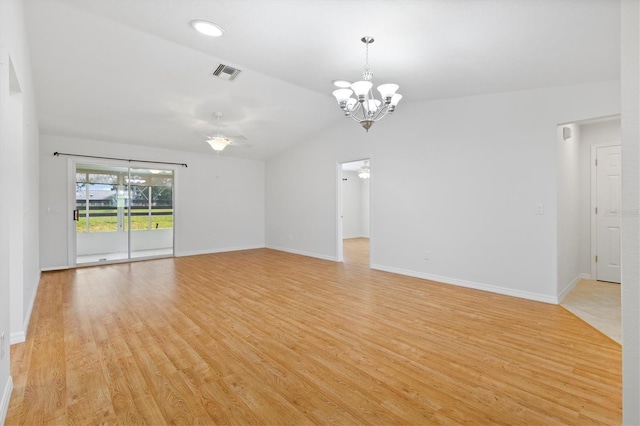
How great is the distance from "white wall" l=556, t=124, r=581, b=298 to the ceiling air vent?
4.29m

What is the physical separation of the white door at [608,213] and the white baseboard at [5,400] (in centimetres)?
706

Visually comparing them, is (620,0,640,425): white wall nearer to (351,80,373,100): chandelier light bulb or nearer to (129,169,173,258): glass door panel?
(351,80,373,100): chandelier light bulb

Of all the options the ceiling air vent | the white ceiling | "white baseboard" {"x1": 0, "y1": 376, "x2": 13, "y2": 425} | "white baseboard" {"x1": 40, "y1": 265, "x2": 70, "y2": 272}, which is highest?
the ceiling air vent

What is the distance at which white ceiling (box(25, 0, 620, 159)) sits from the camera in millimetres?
2523

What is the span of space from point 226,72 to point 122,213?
14.5 feet

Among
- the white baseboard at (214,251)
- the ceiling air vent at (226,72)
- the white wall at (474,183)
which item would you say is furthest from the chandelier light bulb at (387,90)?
the white baseboard at (214,251)

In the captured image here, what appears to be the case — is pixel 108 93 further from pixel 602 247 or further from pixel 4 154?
pixel 602 247

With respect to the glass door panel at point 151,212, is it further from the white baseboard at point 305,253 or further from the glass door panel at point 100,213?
the white baseboard at point 305,253

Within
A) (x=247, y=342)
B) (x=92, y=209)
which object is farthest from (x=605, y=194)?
(x=92, y=209)

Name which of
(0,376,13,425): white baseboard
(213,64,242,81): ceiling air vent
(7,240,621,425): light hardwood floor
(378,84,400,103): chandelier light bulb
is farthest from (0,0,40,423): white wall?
(378,84,400,103): chandelier light bulb

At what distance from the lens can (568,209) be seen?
423 centimetres

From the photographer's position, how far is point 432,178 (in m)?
4.88

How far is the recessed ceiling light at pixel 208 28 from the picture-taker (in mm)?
2922

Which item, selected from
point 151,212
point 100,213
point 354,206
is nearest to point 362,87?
point 151,212
